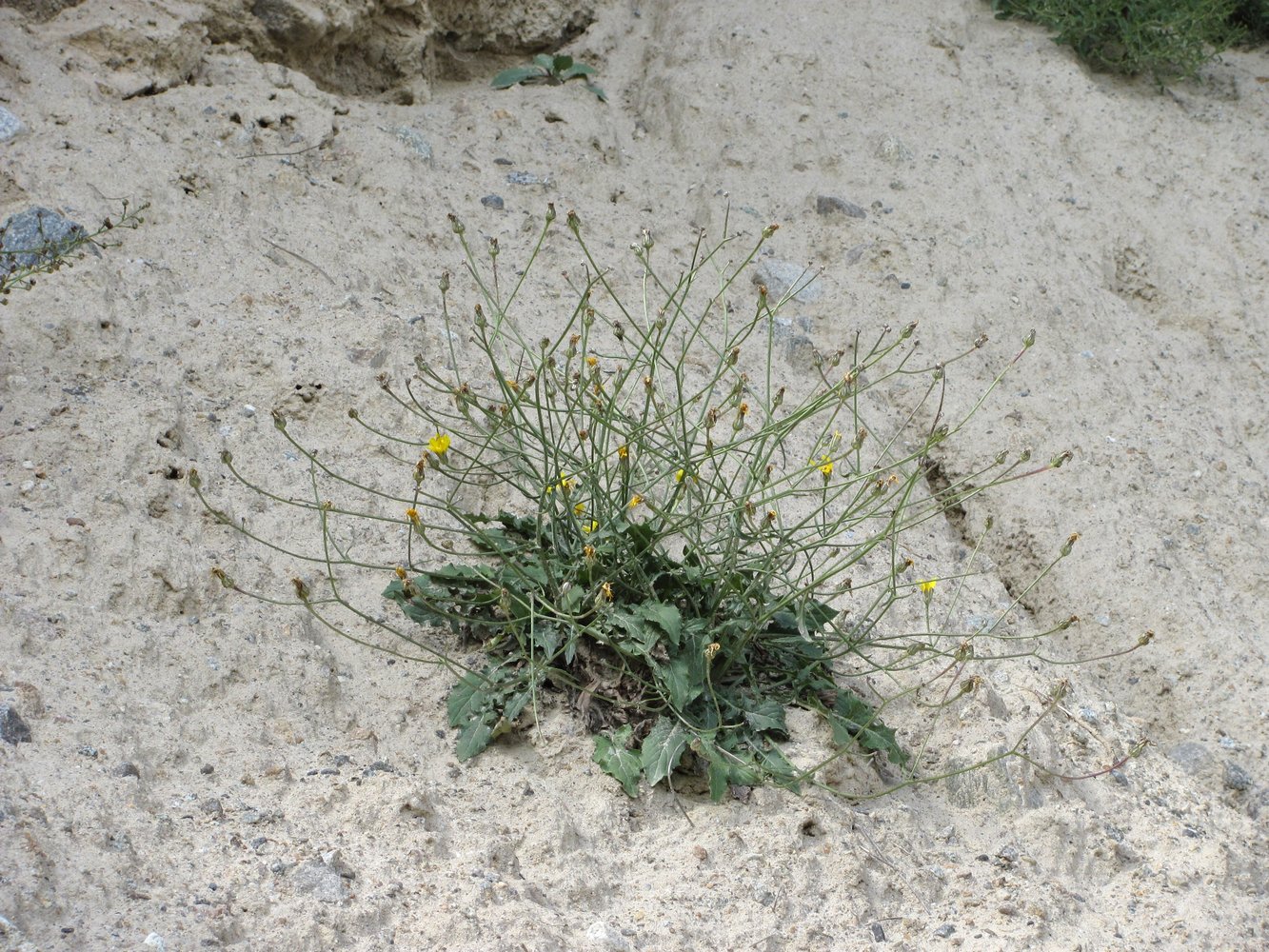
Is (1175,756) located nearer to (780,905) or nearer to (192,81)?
(780,905)

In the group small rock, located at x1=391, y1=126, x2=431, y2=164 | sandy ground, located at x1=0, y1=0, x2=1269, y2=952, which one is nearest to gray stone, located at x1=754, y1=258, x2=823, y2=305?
sandy ground, located at x1=0, y1=0, x2=1269, y2=952

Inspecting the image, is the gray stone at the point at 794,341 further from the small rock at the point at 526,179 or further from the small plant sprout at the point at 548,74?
the small plant sprout at the point at 548,74

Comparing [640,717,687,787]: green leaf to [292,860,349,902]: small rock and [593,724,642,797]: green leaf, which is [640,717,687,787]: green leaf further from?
[292,860,349,902]: small rock

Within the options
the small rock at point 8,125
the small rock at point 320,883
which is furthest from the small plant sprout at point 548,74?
the small rock at point 320,883

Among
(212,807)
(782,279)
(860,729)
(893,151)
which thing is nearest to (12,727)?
(212,807)

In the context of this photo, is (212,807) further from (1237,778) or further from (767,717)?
(1237,778)

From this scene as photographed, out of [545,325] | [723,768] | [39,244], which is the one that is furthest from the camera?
[545,325]
